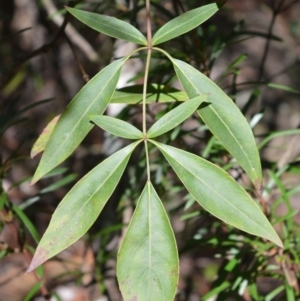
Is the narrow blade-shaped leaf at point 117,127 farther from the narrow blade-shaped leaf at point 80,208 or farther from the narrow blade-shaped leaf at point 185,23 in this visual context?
the narrow blade-shaped leaf at point 185,23

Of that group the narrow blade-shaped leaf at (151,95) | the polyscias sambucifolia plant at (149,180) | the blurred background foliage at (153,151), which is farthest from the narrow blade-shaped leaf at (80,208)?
the blurred background foliage at (153,151)

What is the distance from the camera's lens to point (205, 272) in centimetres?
239

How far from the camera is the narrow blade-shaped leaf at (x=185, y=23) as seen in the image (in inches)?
30.0

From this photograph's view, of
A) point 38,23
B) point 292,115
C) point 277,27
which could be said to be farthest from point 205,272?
point 277,27

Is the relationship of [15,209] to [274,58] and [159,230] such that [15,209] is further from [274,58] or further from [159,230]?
[274,58]

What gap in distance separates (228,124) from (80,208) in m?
0.19

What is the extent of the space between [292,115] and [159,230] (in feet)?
7.76

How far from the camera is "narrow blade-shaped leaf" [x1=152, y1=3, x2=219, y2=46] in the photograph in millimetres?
762

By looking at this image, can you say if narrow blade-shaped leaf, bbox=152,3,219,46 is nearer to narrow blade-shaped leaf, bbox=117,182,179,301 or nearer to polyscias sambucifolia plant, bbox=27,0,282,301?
polyscias sambucifolia plant, bbox=27,0,282,301

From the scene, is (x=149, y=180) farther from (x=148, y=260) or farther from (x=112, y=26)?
(x=112, y=26)

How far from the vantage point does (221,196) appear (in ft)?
2.21

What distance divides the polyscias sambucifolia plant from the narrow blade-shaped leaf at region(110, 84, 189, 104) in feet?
0.25

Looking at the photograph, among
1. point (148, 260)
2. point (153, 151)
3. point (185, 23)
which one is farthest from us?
point (153, 151)

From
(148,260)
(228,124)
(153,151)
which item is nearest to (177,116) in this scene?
(228,124)
